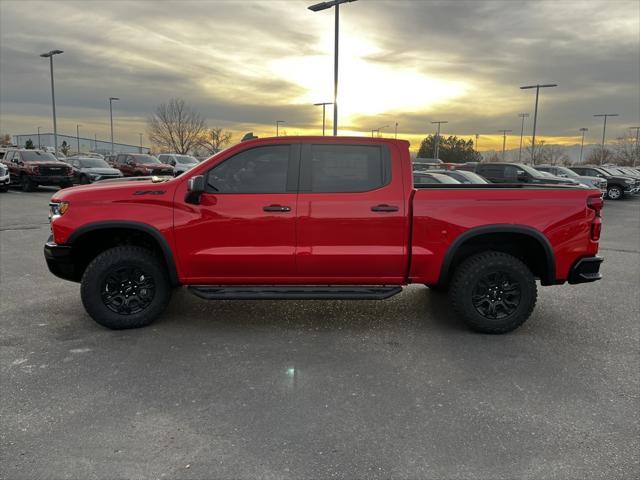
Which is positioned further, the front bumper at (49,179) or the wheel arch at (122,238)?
the front bumper at (49,179)

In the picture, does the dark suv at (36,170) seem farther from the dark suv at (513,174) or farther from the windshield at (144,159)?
the dark suv at (513,174)

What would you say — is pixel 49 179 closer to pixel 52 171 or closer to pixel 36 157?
pixel 52 171

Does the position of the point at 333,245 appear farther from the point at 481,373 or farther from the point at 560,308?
the point at 560,308

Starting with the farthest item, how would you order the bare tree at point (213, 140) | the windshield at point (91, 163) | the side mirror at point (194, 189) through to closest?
the bare tree at point (213, 140) → the windshield at point (91, 163) → the side mirror at point (194, 189)

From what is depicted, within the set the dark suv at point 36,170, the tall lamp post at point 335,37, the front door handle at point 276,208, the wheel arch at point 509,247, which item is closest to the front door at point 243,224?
the front door handle at point 276,208

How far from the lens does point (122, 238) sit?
512 centimetres

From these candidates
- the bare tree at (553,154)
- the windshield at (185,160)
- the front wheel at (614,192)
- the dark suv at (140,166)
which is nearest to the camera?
the dark suv at (140,166)

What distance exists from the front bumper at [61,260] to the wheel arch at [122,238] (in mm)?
76

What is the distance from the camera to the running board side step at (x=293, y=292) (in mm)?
4645

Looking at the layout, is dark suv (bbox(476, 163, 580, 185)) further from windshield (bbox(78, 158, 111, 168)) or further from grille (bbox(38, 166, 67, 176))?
grille (bbox(38, 166, 67, 176))

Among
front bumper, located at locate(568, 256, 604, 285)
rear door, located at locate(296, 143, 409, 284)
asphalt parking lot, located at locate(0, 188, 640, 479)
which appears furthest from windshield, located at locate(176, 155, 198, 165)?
front bumper, located at locate(568, 256, 604, 285)

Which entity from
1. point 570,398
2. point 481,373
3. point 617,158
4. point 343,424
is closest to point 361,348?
point 481,373

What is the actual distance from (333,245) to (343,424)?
1.88 metres

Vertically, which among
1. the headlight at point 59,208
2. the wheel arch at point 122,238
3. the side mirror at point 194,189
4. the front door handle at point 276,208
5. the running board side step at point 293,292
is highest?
the side mirror at point 194,189
